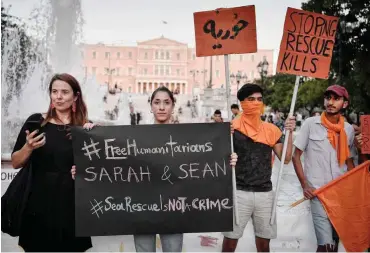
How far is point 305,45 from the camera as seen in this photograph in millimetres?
4129

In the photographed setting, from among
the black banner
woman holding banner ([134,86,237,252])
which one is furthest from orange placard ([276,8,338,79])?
woman holding banner ([134,86,237,252])

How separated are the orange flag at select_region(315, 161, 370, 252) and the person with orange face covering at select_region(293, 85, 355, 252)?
6 centimetres

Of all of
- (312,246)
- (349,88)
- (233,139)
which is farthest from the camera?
(349,88)

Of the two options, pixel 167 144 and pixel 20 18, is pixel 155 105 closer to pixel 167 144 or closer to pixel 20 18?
pixel 167 144

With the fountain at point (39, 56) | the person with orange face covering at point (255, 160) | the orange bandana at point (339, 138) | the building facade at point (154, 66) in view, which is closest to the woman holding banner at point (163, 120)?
the person with orange face covering at point (255, 160)

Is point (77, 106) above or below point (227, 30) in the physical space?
below

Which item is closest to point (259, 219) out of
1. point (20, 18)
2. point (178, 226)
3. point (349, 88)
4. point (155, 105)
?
point (178, 226)

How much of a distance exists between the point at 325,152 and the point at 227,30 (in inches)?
50.8

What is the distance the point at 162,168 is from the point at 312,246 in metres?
1.74

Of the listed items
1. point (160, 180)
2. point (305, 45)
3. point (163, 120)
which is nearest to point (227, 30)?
point (305, 45)

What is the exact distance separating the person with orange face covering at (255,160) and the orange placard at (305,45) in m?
0.41

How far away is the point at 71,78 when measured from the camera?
3.63 m

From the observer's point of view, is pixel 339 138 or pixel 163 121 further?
pixel 339 138

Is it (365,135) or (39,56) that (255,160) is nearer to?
(365,135)
